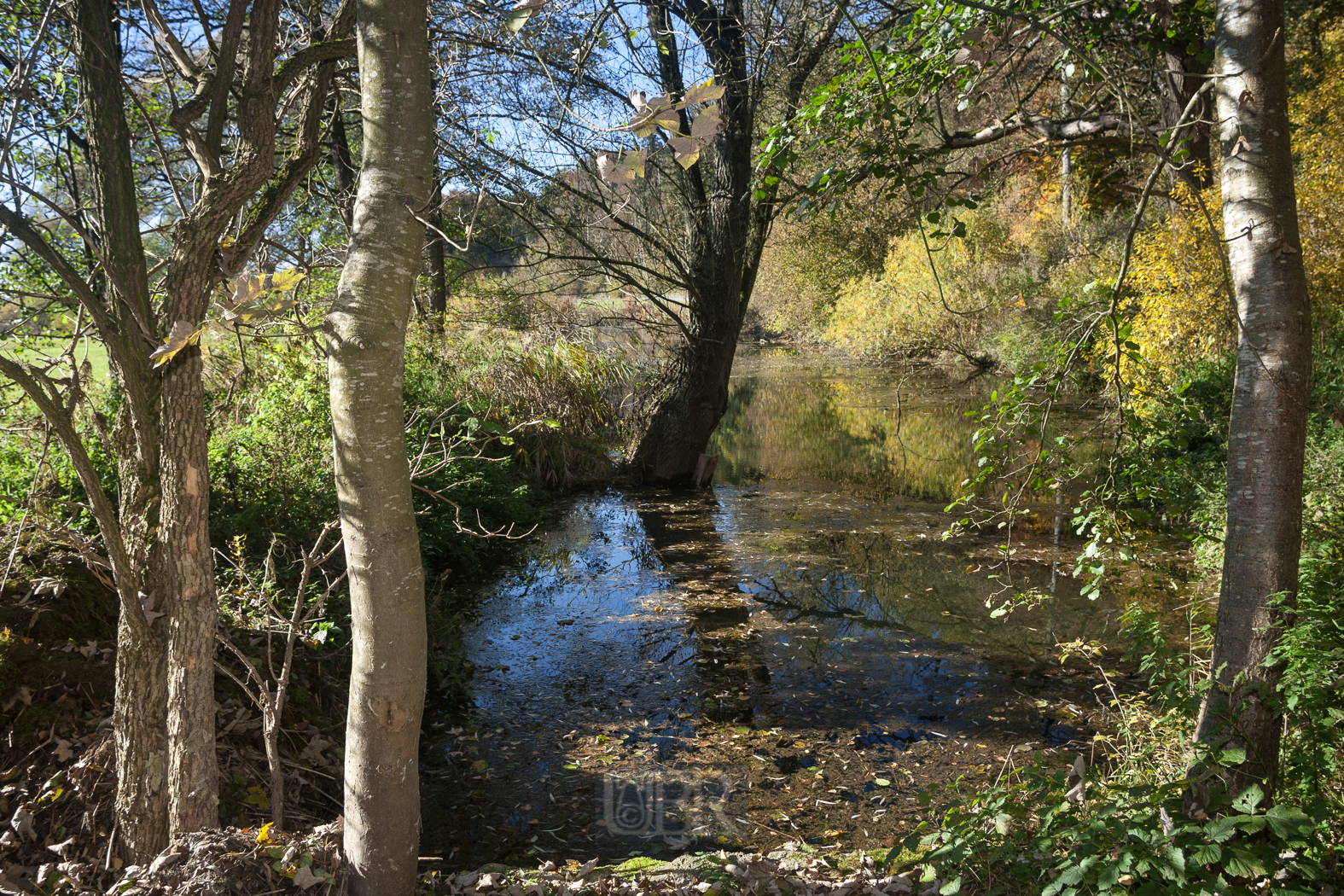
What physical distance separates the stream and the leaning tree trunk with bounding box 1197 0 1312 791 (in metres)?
1.34

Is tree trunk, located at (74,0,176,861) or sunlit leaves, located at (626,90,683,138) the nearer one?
sunlit leaves, located at (626,90,683,138)

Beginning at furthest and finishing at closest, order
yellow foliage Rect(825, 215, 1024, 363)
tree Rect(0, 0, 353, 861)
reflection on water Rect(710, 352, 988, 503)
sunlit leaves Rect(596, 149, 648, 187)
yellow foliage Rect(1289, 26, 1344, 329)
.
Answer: yellow foliage Rect(825, 215, 1024, 363) < reflection on water Rect(710, 352, 988, 503) < yellow foliage Rect(1289, 26, 1344, 329) < tree Rect(0, 0, 353, 861) < sunlit leaves Rect(596, 149, 648, 187)

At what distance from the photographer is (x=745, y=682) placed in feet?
17.8

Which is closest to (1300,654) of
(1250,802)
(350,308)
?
(1250,802)

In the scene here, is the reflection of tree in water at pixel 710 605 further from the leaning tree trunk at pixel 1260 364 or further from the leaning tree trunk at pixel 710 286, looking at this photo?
the leaning tree trunk at pixel 1260 364

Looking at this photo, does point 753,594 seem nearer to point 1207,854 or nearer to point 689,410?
point 689,410

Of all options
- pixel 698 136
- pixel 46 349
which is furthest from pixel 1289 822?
pixel 46 349

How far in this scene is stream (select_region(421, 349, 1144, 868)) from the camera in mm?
3881

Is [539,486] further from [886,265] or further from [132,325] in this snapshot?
[886,265]

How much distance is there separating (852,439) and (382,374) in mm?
13726

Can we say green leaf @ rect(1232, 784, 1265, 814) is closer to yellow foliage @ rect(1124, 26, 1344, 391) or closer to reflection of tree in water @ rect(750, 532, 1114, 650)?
reflection of tree in water @ rect(750, 532, 1114, 650)

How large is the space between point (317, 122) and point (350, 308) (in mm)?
1538

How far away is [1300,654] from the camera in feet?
8.23

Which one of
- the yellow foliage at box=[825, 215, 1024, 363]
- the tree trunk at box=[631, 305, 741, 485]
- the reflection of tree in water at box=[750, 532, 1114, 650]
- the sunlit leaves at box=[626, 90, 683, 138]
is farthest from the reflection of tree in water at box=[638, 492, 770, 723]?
the yellow foliage at box=[825, 215, 1024, 363]
